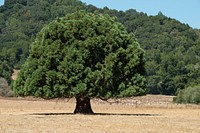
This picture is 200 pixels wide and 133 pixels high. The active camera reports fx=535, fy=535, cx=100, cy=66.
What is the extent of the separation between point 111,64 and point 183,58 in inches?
5397

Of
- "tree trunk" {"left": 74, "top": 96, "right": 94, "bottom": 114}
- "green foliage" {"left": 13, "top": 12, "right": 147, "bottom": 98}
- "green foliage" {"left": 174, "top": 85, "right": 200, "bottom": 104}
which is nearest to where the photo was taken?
"green foliage" {"left": 13, "top": 12, "right": 147, "bottom": 98}

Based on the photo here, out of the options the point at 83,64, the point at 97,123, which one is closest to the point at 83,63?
the point at 83,64

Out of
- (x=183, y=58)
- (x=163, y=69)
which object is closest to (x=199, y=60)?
(x=183, y=58)

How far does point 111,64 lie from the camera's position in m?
41.3

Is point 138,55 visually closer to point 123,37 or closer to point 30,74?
point 123,37

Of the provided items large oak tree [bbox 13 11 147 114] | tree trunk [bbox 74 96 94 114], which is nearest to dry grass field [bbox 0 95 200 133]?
tree trunk [bbox 74 96 94 114]

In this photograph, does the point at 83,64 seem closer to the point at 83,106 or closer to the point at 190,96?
the point at 83,106

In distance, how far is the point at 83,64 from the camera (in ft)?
136

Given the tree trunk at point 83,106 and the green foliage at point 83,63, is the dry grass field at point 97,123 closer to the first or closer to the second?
the tree trunk at point 83,106

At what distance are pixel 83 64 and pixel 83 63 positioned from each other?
0.25ft

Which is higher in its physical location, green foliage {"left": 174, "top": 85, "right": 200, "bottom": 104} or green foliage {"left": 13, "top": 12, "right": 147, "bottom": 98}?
green foliage {"left": 13, "top": 12, "right": 147, "bottom": 98}

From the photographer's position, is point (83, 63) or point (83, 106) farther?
point (83, 106)

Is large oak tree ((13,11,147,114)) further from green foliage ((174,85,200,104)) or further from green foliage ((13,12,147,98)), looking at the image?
green foliage ((174,85,200,104))

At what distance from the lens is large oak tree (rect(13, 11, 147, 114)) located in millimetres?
40938
